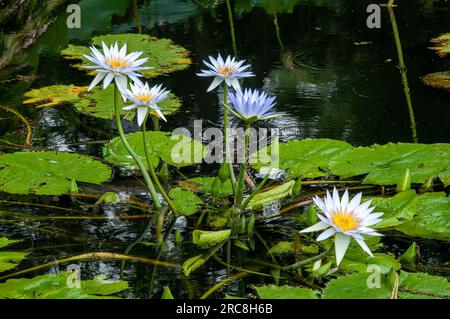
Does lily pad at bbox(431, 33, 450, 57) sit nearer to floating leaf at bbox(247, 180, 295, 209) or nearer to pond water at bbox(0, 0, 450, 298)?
pond water at bbox(0, 0, 450, 298)

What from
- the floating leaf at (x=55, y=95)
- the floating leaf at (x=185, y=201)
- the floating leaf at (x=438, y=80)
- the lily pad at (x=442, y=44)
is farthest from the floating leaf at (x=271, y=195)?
the lily pad at (x=442, y=44)

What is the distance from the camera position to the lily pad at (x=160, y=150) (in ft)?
8.95

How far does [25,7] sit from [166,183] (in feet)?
8.51

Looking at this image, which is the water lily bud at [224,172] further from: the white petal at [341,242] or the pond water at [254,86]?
the white petal at [341,242]

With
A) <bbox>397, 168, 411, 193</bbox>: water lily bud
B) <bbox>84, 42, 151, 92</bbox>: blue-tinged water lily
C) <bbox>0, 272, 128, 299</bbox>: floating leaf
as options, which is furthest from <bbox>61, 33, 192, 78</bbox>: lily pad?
<bbox>0, 272, 128, 299</bbox>: floating leaf

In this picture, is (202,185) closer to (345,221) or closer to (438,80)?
(345,221)

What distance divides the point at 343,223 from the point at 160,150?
1.11m

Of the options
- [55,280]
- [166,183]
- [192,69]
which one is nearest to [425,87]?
[192,69]

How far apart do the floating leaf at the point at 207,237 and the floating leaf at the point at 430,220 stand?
1.81ft

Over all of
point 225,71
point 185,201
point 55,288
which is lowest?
point 55,288

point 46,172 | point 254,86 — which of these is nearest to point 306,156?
point 46,172

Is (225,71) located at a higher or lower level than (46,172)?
higher

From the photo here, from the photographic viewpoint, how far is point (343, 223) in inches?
71.4

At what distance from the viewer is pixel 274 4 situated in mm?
5211
